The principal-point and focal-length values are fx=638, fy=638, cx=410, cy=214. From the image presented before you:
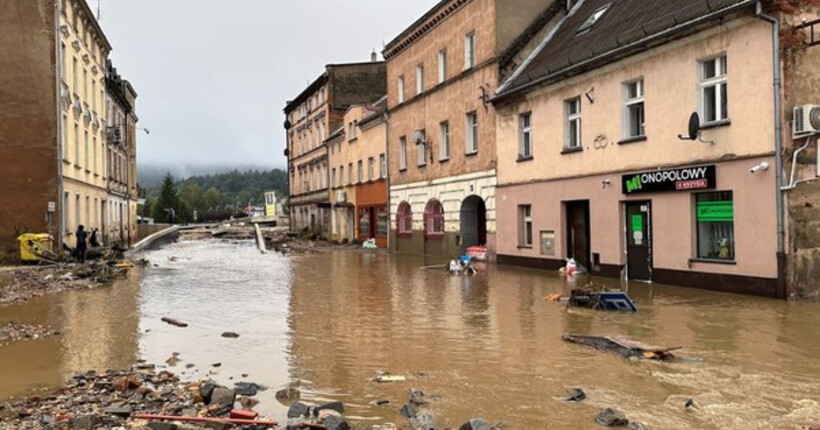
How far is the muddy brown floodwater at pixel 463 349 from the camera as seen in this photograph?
248 inches

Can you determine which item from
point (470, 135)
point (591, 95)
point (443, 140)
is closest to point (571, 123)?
point (591, 95)

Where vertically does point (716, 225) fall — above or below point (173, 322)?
above

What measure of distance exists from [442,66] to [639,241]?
14743 mm

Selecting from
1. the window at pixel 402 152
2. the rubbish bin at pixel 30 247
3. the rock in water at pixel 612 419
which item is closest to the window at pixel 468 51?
the window at pixel 402 152

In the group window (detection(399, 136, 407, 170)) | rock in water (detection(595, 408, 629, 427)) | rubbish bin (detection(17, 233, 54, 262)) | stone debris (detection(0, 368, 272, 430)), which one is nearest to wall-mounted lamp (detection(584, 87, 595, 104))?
rock in water (detection(595, 408, 629, 427))

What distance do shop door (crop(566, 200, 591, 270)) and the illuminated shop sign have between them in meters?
2.54

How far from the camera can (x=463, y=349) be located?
8.98 metres

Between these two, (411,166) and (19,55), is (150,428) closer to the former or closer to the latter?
(19,55)

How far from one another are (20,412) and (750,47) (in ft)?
46.9

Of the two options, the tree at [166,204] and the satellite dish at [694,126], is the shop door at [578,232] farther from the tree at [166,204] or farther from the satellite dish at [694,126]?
the tree at [166,204]

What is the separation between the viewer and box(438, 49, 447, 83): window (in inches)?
1126

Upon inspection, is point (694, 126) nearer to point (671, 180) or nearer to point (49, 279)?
point (671, 180)

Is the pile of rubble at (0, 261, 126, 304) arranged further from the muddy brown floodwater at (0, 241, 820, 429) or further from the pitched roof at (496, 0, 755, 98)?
the pitched roof at (496, 0, 755, 98)

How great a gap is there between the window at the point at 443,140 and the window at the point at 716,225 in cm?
1474
